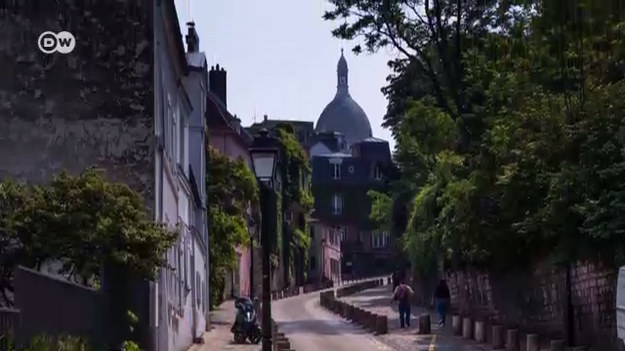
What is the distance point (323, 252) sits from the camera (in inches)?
4518

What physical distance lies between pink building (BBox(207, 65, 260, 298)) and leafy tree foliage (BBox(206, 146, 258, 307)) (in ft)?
22.8

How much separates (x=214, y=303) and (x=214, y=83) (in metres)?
21.5

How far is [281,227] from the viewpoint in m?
85.2

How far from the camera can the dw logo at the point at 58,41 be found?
2517 centimetres

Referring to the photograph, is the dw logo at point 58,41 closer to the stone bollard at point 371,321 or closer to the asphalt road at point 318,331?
the asphalt road at point 318,331

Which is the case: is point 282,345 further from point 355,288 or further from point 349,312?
point 355,288

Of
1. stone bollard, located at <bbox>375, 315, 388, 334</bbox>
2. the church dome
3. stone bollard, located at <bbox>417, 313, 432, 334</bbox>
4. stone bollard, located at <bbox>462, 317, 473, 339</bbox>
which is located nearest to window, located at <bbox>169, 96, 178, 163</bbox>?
stone bollard, located at <bbox>462, 317, 473, 339</bbox>

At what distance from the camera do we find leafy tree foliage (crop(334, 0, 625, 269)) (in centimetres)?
1794

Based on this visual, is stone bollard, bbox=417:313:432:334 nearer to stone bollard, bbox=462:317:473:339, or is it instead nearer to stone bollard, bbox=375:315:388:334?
stone bollard, bbox=375:315:388:334

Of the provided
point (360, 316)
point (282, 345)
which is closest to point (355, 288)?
point (360, 316)

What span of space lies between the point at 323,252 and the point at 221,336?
7503 cm

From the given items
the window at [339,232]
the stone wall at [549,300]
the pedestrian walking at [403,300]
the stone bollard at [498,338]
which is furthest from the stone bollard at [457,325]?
the window at [339,232]

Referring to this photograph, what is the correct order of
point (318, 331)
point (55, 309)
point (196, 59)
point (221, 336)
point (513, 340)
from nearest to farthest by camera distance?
point (55, 309) → point (513, 340) → point (221, 336) → point (196, 59) → point (318, 331)

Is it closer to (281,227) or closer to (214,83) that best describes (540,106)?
(214,83)
